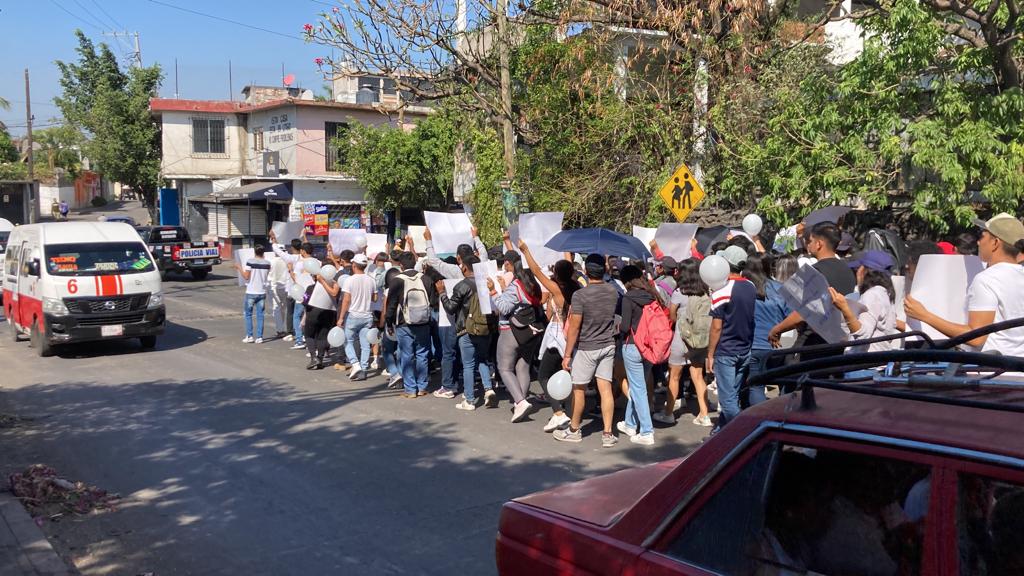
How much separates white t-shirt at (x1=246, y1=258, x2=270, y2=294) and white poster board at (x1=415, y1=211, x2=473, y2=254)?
493cm

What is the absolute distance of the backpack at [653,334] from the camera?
8500 millimetres

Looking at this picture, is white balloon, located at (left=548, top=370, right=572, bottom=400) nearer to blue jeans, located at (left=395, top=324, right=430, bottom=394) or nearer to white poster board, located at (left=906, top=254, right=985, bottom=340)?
blue jeans, located at (left=395, top=324, right=430, bottom=394)

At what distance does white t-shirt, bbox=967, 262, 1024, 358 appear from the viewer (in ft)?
17.9

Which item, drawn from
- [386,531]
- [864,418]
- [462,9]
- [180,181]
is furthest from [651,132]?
[180,181]

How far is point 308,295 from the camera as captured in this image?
1313cm

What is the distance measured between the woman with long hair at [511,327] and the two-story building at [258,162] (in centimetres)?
2486

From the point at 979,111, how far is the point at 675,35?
6.41 metres

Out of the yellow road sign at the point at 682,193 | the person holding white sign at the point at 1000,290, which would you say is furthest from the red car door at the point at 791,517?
the yellow road sign at the point at 682,193

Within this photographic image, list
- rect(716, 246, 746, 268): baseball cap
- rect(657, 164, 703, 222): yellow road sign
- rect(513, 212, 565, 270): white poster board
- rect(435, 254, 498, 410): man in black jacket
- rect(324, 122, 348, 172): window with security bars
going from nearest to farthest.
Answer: rect(716, 246, 746, 268): baseball cap → rect(513, 212, 565, 270): white poster board → rect(435, 254, 498, 410): man in black jacket → rect(657, 164, 703, 222): yellow road sign → rect(324, 122, 348, 172): window with security bars

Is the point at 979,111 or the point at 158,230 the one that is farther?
the point at 158,230

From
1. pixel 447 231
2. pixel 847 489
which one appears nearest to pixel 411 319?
pixel 447 231

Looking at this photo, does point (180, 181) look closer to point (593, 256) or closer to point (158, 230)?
point (158, 230)

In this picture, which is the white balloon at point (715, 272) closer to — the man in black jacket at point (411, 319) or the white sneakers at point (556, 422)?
the white sneakers at point (556, 422)

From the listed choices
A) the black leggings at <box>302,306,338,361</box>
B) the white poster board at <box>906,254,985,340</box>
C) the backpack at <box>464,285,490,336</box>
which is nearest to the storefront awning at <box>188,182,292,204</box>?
the black leggings at <box>302,306,338,361</box>
